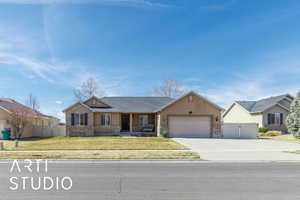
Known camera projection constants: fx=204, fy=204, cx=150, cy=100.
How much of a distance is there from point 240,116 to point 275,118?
7.13 m

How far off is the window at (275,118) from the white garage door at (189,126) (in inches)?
494

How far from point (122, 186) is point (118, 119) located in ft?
66.9

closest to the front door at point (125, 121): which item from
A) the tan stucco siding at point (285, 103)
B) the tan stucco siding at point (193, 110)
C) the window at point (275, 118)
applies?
the tan stucco siding at point (193, 110)

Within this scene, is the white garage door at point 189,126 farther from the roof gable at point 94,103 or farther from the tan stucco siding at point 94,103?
the tan stucco siding at point 94,103

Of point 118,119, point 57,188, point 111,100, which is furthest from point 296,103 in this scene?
point 57,188

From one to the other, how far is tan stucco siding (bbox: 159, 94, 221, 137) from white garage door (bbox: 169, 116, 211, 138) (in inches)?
21.2

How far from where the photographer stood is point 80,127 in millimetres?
25469

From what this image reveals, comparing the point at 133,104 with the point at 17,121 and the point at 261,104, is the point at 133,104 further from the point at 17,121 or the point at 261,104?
the point at 261,104

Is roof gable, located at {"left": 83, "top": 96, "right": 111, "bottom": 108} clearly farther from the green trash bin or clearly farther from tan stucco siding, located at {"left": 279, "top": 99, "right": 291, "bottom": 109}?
tan stucco siding, located at {"left": 279, "top": 99, "right": 291, "bottom": 109}

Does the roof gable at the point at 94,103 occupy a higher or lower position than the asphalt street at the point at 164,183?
higher

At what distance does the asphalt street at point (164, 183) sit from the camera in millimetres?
5375

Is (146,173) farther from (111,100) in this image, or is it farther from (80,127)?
(111,100)

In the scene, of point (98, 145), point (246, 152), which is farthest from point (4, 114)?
point (246, 152)

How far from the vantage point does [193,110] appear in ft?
82.2
